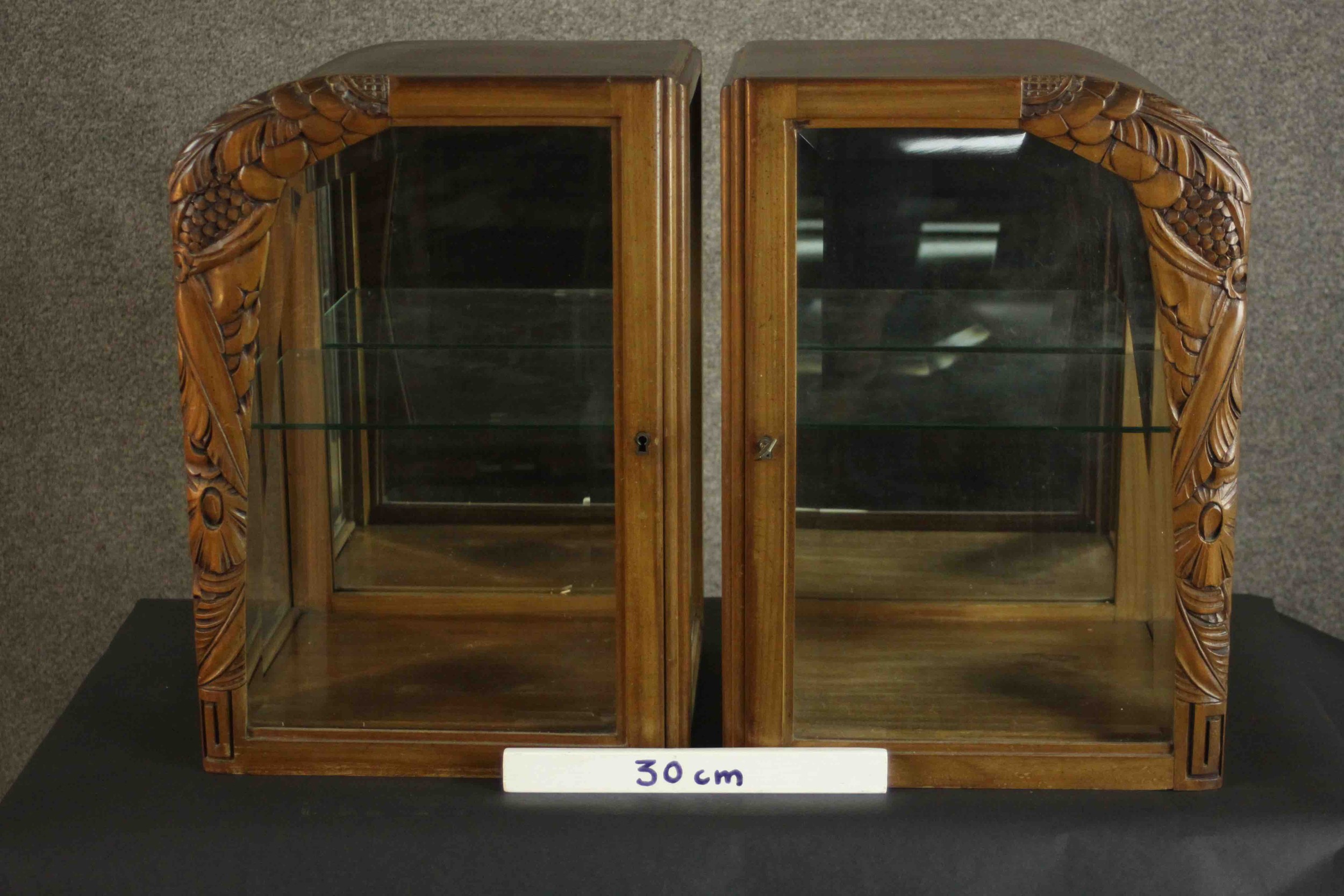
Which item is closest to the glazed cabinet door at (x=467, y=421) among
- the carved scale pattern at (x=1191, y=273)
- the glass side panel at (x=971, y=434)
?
the glass side panel at (x=971, y=434)

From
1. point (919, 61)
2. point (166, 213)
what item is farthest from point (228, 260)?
point (166, 213)

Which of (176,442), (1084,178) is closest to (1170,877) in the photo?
(1084,178)

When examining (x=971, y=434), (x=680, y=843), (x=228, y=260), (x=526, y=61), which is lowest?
(x=680, y=843)

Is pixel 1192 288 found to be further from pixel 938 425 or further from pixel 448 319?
pixel 448 319

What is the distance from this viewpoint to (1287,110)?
4.07ft

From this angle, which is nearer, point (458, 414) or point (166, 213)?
point (458, 414)

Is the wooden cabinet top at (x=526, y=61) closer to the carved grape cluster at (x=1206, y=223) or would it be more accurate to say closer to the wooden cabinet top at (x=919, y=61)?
the wooden cabinet top at (x=919, y=61)

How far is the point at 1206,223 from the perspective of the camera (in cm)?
80

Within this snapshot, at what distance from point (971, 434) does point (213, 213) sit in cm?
47

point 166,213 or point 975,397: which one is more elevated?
point 166,213

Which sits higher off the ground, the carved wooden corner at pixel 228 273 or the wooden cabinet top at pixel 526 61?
the wooden cabinet top at pixel 526 61

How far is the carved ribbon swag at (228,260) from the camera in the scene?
822mm

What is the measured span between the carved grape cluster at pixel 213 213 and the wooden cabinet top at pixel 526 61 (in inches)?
3.2

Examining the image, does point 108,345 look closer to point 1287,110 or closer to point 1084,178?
point 1084,178
